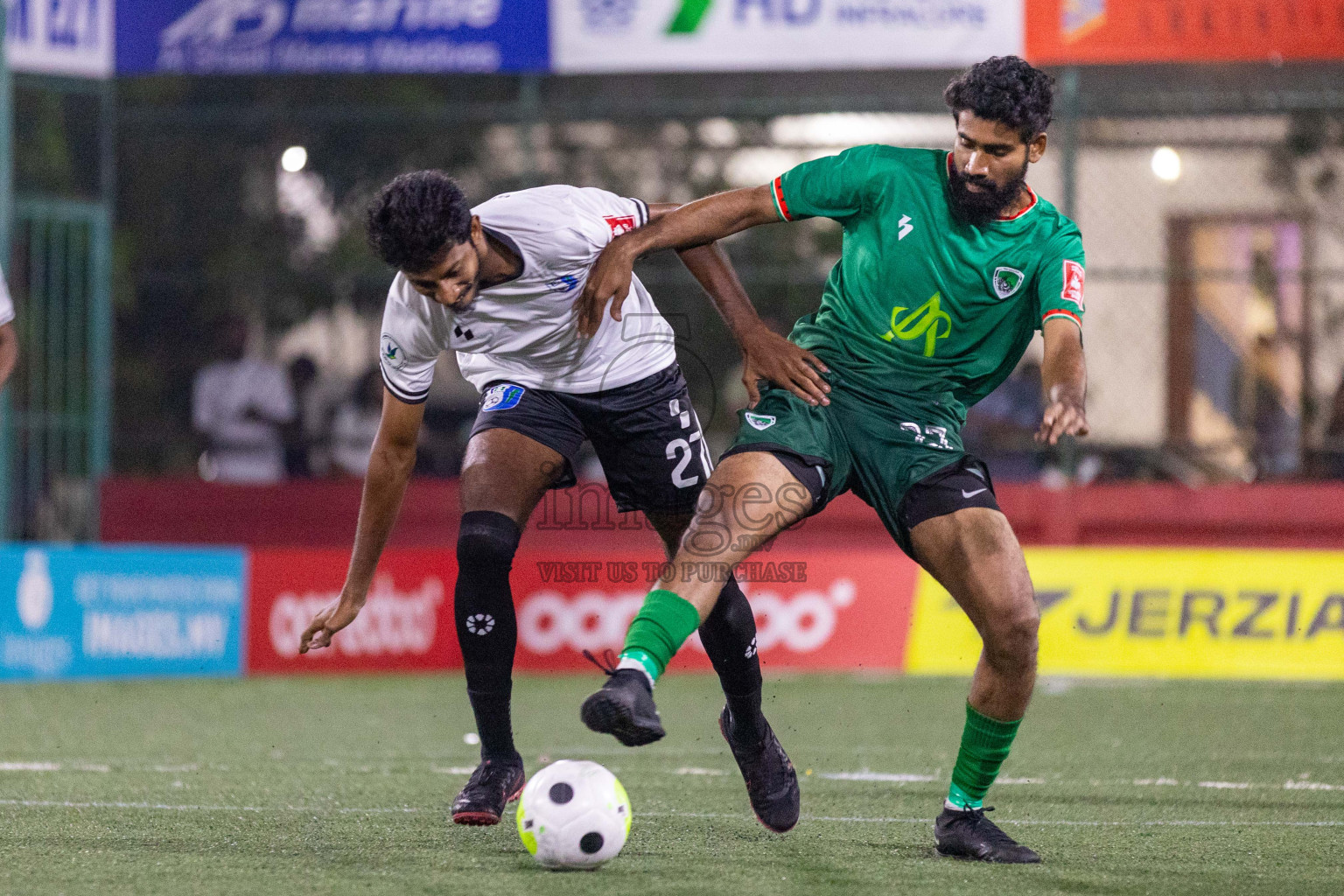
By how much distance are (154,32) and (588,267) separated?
8.25 metres

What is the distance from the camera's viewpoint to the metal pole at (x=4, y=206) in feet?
37.4

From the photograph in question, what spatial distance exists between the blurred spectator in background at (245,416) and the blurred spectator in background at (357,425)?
379 millimetres

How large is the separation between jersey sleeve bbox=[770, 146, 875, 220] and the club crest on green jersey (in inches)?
16.3

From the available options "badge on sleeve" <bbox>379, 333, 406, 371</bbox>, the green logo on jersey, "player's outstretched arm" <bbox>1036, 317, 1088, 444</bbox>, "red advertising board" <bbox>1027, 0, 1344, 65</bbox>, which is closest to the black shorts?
"badge on sleeve" <bbox>379, 333, 406, 371</bbox>

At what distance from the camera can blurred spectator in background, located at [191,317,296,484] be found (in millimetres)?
12602

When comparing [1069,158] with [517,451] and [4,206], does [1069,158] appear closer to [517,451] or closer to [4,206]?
[4,206]

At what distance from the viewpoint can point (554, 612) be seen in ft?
35.8

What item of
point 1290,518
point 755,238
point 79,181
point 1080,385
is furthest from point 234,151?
point 1080,385

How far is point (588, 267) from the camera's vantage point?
5188mm

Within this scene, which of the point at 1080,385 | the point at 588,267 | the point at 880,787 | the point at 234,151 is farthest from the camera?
the point at 234,151

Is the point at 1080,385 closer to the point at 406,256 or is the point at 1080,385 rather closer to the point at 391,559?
the point at 406,256

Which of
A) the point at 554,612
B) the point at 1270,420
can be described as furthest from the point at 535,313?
the point at 1270,420

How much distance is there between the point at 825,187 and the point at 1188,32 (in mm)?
7615

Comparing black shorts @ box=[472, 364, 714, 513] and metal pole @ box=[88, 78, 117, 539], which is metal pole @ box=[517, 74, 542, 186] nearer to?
metal pole @ box=[88, 78, 117, 539]
